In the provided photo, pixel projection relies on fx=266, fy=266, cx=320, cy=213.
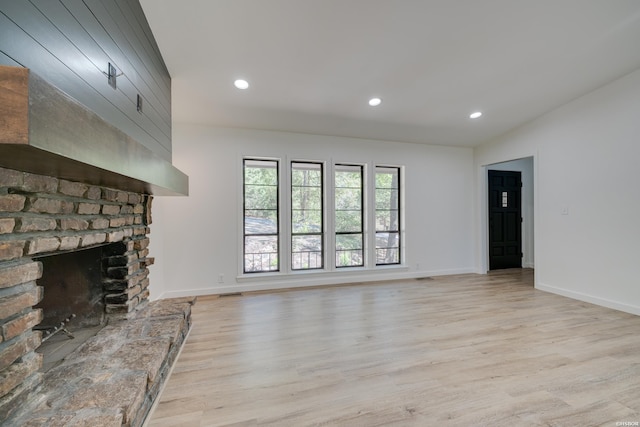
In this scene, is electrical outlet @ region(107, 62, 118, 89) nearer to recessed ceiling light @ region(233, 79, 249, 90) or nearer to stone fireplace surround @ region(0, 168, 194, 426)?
stone fireplace surround @ region(0, 168, 194, 426)

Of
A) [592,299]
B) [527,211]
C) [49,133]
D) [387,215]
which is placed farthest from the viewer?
[527,211]

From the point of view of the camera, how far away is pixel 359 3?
7.09 feet

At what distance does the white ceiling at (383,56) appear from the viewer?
227 cm

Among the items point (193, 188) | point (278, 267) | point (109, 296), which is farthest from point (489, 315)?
point (193, 188)

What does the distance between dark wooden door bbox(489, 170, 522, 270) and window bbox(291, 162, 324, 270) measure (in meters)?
3.83

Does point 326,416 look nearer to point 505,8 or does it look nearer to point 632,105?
point 505,8

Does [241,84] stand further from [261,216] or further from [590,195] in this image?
[590,195]

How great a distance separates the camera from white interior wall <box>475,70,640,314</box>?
10.6ft

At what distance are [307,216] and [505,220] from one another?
448cm

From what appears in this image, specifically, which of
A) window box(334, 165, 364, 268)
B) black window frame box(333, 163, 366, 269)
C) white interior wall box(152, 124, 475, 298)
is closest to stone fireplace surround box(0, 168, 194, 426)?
white interior wall box(152, 124, 475, 298)

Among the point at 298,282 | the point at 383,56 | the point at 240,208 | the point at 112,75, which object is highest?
the point at 383,56

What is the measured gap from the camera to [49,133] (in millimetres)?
771

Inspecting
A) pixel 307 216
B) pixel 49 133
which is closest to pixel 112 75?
pixel 49 133

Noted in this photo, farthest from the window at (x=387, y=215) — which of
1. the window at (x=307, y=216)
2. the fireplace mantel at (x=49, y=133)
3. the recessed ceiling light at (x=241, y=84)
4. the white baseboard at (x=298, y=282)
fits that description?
the fireplace mantel at (x=49, y=133)
